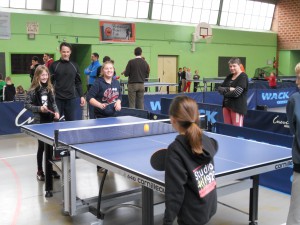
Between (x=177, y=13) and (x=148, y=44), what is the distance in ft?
9.26

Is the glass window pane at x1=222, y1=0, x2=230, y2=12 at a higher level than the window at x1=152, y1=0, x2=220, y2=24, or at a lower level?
higher

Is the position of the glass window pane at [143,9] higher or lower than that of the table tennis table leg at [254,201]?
higher

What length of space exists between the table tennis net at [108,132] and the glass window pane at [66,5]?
14.0 m

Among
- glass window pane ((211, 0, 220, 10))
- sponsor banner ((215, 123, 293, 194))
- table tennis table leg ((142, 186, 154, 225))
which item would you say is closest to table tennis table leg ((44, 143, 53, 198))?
table tennis table leg ((142, 186, 154, 225))

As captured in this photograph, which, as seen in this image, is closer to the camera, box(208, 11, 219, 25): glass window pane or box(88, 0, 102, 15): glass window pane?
box(88, 0, 102, 15): glass window pane

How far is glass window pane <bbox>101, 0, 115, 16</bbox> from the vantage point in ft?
60.0

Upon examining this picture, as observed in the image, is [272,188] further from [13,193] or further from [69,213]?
[13,193]

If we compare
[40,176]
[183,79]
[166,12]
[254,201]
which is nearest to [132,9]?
[166,12]

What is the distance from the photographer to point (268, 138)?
5113 millimetres

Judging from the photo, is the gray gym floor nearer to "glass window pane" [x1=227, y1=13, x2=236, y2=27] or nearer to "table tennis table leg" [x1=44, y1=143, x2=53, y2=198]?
"table tennis table leg" [x1=44, y1=143, x2=53, y2=198]

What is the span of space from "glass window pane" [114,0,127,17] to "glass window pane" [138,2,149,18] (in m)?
0.91

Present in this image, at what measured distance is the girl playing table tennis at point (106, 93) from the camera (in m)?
5.12

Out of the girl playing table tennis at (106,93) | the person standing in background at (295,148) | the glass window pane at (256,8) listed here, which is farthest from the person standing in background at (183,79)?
the person standing in background at (295,148)

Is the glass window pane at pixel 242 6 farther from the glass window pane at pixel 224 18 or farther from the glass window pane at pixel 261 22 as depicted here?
the glass window pane at pixel 261 22
